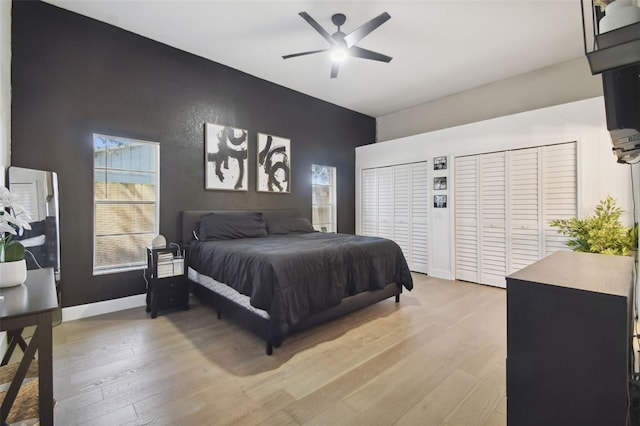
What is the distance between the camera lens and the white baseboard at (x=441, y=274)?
4723 millimetres

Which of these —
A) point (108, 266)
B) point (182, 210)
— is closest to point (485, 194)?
point (182, 210)

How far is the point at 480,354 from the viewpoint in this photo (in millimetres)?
2330

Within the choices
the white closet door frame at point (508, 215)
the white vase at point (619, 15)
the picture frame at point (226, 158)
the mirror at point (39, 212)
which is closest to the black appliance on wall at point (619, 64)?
the white vase at point (619, 15)

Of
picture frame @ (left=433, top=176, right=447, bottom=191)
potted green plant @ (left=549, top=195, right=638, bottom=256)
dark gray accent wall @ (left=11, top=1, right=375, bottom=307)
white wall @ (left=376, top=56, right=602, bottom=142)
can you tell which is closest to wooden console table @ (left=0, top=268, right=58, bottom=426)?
dark gray accent wall @ (left=11, top=1, right=375, bottom=307)

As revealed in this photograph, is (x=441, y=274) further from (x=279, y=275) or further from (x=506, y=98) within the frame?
(x=279, y=275)

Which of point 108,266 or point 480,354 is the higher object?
point 108,266

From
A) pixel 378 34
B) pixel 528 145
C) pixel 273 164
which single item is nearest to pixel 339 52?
pixel 378 34

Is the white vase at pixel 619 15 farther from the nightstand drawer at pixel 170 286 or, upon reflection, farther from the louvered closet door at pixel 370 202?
the louvered closet door at pixel 370 202

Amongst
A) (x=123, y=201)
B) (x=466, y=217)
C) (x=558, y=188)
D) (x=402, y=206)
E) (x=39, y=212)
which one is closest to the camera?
(x=39, y=212)

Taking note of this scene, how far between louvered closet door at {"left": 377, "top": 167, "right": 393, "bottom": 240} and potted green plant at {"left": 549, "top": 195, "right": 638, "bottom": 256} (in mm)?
2540

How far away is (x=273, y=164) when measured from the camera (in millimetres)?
4789

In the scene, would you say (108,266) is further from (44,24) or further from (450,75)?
(450,75)

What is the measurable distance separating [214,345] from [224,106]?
324 centimetres

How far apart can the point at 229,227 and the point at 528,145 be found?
4.20 metres
